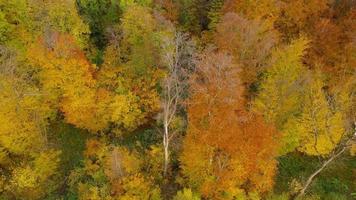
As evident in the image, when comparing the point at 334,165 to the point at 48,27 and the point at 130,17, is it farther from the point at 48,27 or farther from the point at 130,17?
the point at 48,27

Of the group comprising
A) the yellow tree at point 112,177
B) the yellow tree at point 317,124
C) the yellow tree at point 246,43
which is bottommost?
the yellow tree at point 112,177

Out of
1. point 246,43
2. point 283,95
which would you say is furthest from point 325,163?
point 246,43

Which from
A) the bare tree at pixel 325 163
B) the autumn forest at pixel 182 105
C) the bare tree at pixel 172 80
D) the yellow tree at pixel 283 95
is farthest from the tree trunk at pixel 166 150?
the bare tree at pixel 325 163

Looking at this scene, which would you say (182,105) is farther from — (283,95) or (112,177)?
(283,95)

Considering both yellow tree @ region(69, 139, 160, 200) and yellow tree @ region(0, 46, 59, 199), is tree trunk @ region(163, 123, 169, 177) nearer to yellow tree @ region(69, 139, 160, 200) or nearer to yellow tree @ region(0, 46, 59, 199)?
yellow tree @ region(69, 139, 160, 200)

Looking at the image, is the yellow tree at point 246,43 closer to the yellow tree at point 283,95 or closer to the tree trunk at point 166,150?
the yellow tree at point 283,95

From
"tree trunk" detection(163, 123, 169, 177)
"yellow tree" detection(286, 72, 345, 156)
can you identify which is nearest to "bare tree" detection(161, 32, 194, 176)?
"tree trunk" detection(163, 123, 169, 177)
